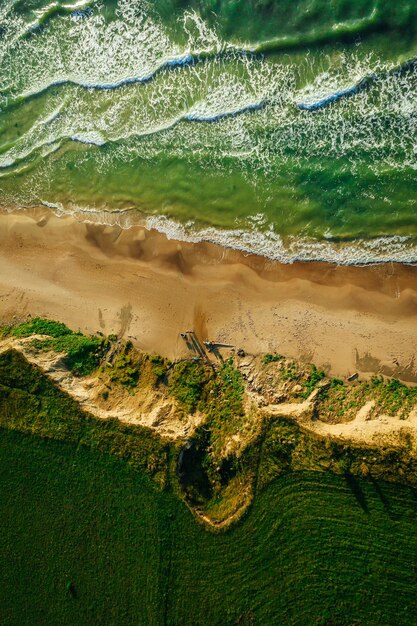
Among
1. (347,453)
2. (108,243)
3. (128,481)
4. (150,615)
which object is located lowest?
(150,615)

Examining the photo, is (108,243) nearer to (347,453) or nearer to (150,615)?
(347,453)

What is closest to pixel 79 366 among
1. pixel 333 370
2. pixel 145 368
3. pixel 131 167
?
pixel 145 368

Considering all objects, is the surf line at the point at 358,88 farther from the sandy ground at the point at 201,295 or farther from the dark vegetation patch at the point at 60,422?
the dark vegetation patch at the point at 60,422

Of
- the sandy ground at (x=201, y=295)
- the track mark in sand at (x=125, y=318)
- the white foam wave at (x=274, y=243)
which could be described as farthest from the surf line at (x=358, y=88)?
the track mark in sand at (x=125, y=318)

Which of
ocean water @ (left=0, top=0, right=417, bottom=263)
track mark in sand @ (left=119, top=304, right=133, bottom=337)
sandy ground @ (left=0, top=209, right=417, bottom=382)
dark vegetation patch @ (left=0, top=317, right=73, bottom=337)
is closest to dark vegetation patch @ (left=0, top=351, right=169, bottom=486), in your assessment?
dark vegetation patch @ (left=0, top=317, right=73, bottom=337)

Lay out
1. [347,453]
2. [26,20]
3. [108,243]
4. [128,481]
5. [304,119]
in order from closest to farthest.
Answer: [347,453]
[128,481]
[304,119]
[108,243]
[26,20]

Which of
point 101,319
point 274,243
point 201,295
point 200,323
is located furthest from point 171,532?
point 274,243

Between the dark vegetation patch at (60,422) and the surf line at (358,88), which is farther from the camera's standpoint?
the surf line at (358,88)
